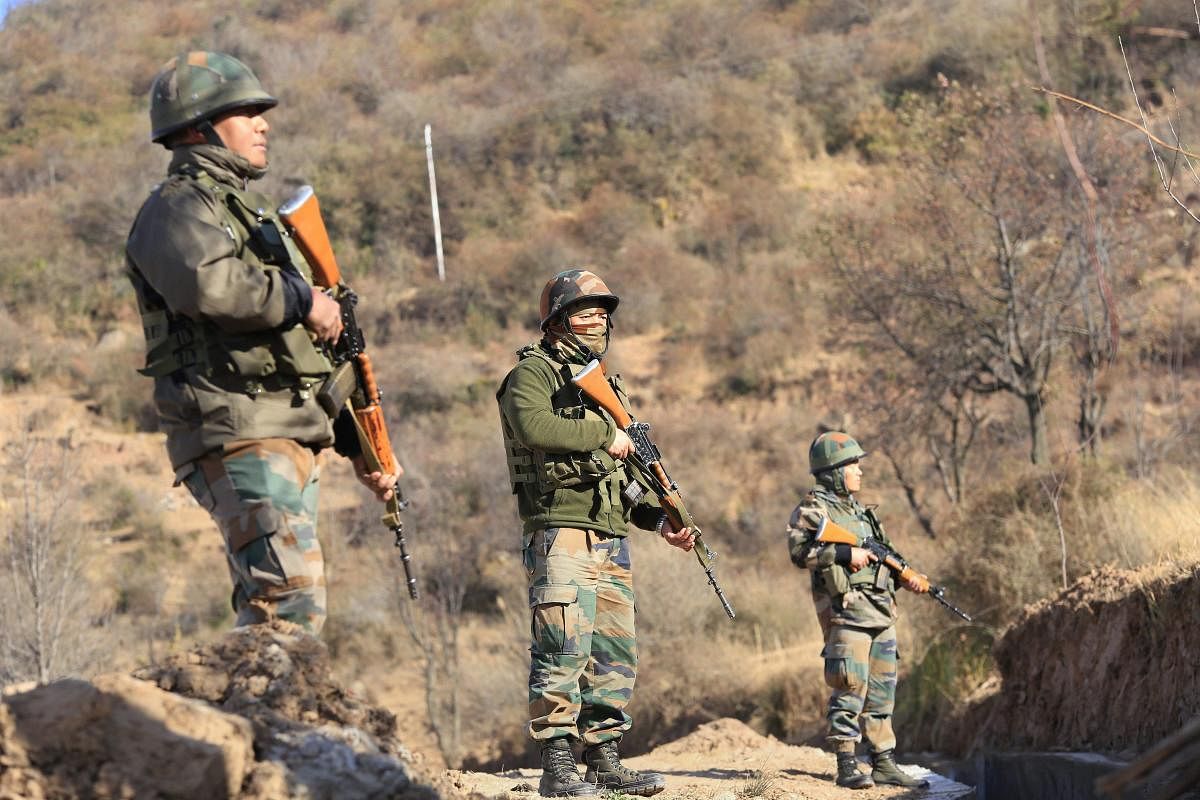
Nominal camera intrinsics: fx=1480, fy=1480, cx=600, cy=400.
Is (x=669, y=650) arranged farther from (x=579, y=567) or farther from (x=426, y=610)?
(x=579, y=567)

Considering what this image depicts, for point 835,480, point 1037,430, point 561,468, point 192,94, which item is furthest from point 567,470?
point 1037,430

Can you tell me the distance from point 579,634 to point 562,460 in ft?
2.33

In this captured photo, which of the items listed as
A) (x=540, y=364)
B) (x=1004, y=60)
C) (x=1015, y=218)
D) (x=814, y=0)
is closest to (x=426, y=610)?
(x=1015, y=218)

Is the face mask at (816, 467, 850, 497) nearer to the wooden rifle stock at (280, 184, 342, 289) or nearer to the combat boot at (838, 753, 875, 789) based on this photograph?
the combat boot at (838, 753, 875, 789)

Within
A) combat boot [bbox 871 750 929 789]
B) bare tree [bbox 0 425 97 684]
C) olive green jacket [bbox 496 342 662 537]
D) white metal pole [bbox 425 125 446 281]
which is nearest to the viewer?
olive green jacket [bbox 496 342 662 537]

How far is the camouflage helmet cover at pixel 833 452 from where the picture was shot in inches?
326

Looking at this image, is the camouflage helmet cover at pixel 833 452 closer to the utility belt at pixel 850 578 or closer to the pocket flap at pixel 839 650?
the utility belt at pixel 850 578

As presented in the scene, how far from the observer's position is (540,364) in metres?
6.29

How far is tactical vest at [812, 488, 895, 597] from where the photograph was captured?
314 inches

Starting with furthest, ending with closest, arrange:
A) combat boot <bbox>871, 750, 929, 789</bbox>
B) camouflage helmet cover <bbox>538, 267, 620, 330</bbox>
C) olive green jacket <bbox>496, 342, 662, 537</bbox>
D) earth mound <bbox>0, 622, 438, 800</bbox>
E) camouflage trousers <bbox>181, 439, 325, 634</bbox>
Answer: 1. combat boot <bbox>871, 750, 929, 789</bbox>
2. camouflage helmet cover <bbox>538, 267, 620, 330</bbox>
3. olive green jacket <bbox>496, 342, 662, 537</bbox>
4. camouflage trousers <bbox>181, 439, 325, 634</bbox>
5. earth mound <bbox>0, 622, 438, 800</bbox>

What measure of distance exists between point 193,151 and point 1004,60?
36497 mm

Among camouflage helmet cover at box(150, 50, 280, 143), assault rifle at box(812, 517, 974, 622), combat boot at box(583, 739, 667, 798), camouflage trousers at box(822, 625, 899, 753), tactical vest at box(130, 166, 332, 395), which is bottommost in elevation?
camouflage trousers at box(822, 625, 899, 753)

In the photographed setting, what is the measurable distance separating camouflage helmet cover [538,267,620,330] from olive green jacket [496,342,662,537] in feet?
0.64

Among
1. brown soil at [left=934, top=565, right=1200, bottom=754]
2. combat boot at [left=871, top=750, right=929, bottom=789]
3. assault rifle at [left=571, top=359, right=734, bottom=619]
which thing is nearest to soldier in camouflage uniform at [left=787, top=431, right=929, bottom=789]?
combat boot at [left=871, top=750, right=929, bottom=789]
